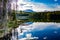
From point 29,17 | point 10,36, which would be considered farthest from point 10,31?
point 29,17

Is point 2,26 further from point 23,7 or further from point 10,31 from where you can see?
point 23,7

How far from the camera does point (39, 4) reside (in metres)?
2.35

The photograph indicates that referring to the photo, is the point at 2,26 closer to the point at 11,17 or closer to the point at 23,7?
the point at 11,17

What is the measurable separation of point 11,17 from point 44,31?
406 mm

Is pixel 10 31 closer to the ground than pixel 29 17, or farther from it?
closer to the ground

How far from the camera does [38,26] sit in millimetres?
2346

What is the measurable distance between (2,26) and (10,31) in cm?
11

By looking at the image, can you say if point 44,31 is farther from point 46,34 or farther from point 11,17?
point 11,17

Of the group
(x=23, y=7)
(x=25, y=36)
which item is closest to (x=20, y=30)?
(x=25, y=36)

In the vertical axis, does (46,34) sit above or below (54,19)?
below

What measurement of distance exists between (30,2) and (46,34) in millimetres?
405

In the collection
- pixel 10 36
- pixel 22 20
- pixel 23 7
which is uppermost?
pixel 23 7

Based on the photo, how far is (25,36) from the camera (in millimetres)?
2344

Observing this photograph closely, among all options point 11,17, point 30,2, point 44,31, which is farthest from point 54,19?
point 11,17
